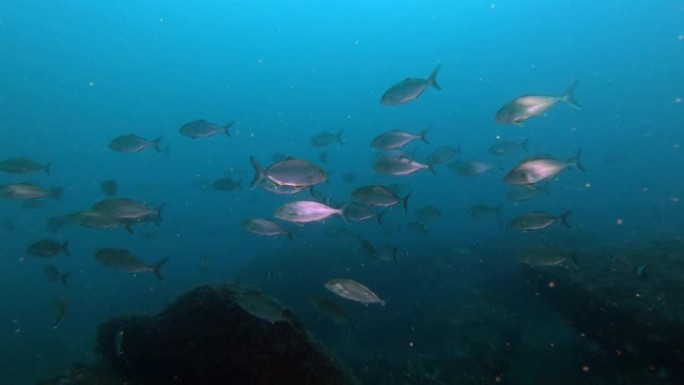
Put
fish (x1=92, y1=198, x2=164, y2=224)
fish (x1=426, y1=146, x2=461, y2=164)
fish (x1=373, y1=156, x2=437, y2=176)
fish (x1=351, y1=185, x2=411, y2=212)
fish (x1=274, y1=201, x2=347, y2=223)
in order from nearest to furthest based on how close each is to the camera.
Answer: fish (x1=274, y1=201, x2=347, y2=223), fish (x1=92, y1=198, x2=164, y2=224), fish (x1=351, y1=185, x2=411, y2=212), fish (x1=373, y1=156, x2=437, y2=176), fish (x1=426, y1=146, x2=461, y2=164)

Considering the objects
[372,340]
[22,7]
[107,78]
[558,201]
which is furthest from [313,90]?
[372,340]

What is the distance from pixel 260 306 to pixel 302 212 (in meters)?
2.09

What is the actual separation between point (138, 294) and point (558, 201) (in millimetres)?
33535

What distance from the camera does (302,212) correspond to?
625cm

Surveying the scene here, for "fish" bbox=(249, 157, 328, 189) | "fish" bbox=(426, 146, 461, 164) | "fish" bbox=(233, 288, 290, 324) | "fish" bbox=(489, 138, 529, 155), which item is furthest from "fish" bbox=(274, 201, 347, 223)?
"fish" bbox=(489, 138, 529, 155)

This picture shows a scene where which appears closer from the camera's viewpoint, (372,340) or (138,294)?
(372,340)

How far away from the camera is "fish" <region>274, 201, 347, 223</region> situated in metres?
6.20

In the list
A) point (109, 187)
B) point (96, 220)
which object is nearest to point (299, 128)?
point (109, 187)

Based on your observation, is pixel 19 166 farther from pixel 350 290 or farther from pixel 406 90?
pixel 406 90

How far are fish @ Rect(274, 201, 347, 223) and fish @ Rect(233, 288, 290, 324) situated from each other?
166 cm

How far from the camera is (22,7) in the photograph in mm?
51250

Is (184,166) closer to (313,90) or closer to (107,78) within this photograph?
(107,78)

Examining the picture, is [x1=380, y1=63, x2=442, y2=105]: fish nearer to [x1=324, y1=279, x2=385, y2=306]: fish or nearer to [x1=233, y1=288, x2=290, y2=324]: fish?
[x1=324, y1=279, x2=385, y2=306]: fish

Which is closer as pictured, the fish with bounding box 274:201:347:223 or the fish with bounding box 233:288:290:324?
the fish with bounding box 233:288:290:324
